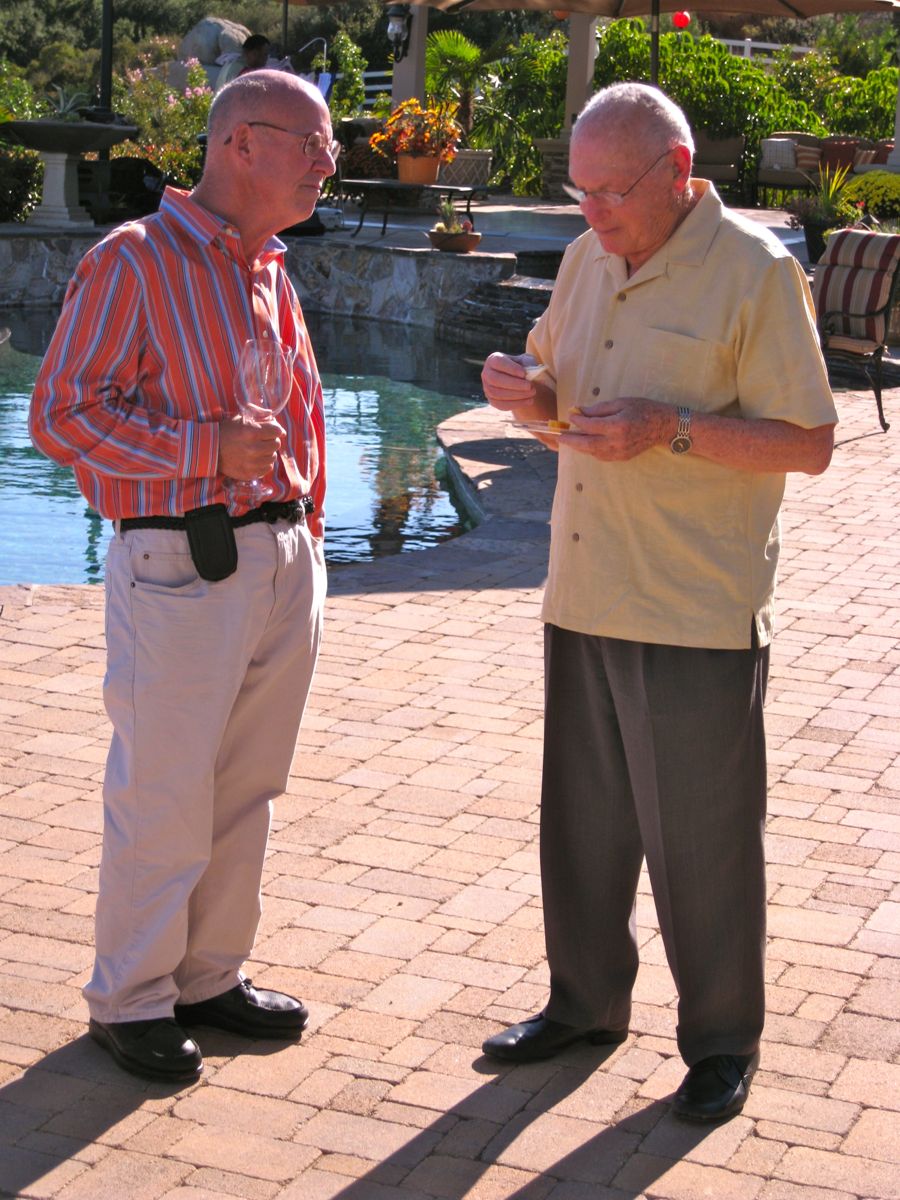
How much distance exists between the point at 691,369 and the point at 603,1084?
4.30 feet

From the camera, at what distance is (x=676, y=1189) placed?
8.99ft

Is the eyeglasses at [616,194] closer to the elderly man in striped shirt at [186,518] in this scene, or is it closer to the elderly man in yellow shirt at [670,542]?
the elderly man in yellow shirt at [670,542]

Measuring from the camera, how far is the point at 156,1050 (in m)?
3.02

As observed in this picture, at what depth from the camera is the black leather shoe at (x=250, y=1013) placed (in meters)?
3.22

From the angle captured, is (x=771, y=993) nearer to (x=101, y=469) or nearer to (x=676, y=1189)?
(x=676, y=1189)

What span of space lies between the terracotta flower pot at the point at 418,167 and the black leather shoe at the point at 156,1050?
54.2 ft

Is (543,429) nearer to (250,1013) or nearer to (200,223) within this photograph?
(200,223)

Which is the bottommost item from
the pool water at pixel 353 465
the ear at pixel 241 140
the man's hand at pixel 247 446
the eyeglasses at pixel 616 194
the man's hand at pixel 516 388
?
the pool water at pixel 353 465

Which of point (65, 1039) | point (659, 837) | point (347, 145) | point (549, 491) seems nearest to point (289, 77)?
point (659, 837)

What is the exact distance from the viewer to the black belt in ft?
9.55

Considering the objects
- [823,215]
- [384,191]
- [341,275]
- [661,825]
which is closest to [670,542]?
[661,825]

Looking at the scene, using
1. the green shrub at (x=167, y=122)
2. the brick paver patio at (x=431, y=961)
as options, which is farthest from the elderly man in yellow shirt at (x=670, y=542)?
the green shrub at (x=167, y=122)

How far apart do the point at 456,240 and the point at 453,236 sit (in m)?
0.05

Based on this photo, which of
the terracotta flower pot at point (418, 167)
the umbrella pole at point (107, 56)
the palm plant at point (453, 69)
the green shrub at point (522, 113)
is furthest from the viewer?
the palm plant at point (453, 69)
